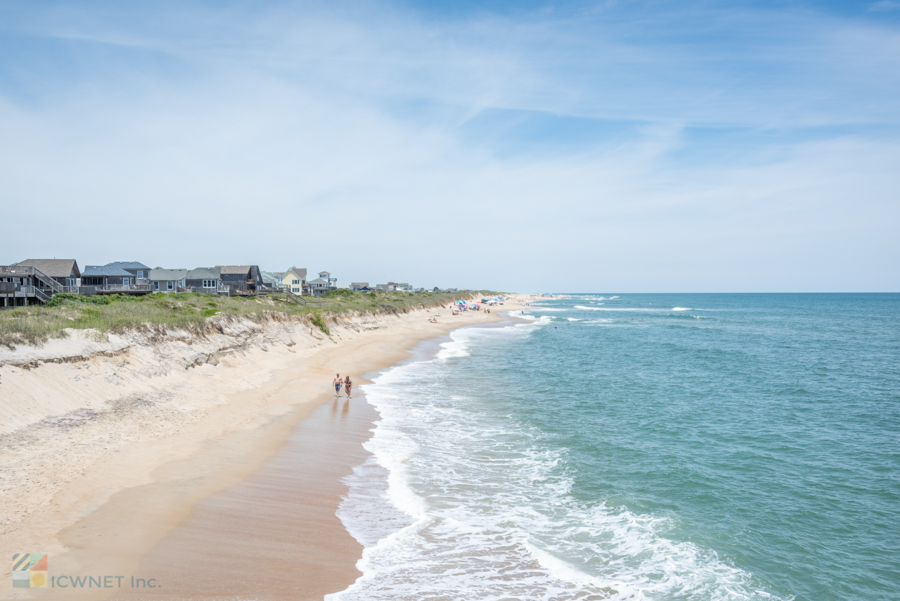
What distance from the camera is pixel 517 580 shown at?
8938 mm

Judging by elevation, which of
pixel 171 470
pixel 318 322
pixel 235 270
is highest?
pixel 235 270

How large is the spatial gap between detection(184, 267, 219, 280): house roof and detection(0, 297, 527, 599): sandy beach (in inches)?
2033

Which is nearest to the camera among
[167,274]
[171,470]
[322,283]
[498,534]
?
[498,534]

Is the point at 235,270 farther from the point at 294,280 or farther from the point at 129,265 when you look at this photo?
the point at 294,280

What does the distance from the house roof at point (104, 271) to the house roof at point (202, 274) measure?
474 inches

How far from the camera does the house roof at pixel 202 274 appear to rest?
70.9 meters

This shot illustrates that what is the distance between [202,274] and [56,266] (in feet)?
73.8

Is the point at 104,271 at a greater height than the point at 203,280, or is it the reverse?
the point at 104,271

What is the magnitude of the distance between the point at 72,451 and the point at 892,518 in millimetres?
21988

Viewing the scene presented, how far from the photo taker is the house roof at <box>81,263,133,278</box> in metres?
55.3

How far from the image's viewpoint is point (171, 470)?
41.4 ft

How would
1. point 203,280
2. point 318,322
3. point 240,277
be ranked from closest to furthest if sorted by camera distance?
point 318,322
point 203,280
point 240,277

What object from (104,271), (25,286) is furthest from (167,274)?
(25,286)

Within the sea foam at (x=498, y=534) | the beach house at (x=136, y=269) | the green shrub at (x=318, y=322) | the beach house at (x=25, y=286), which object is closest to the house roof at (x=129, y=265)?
the beach house at (x=136, y=269)
